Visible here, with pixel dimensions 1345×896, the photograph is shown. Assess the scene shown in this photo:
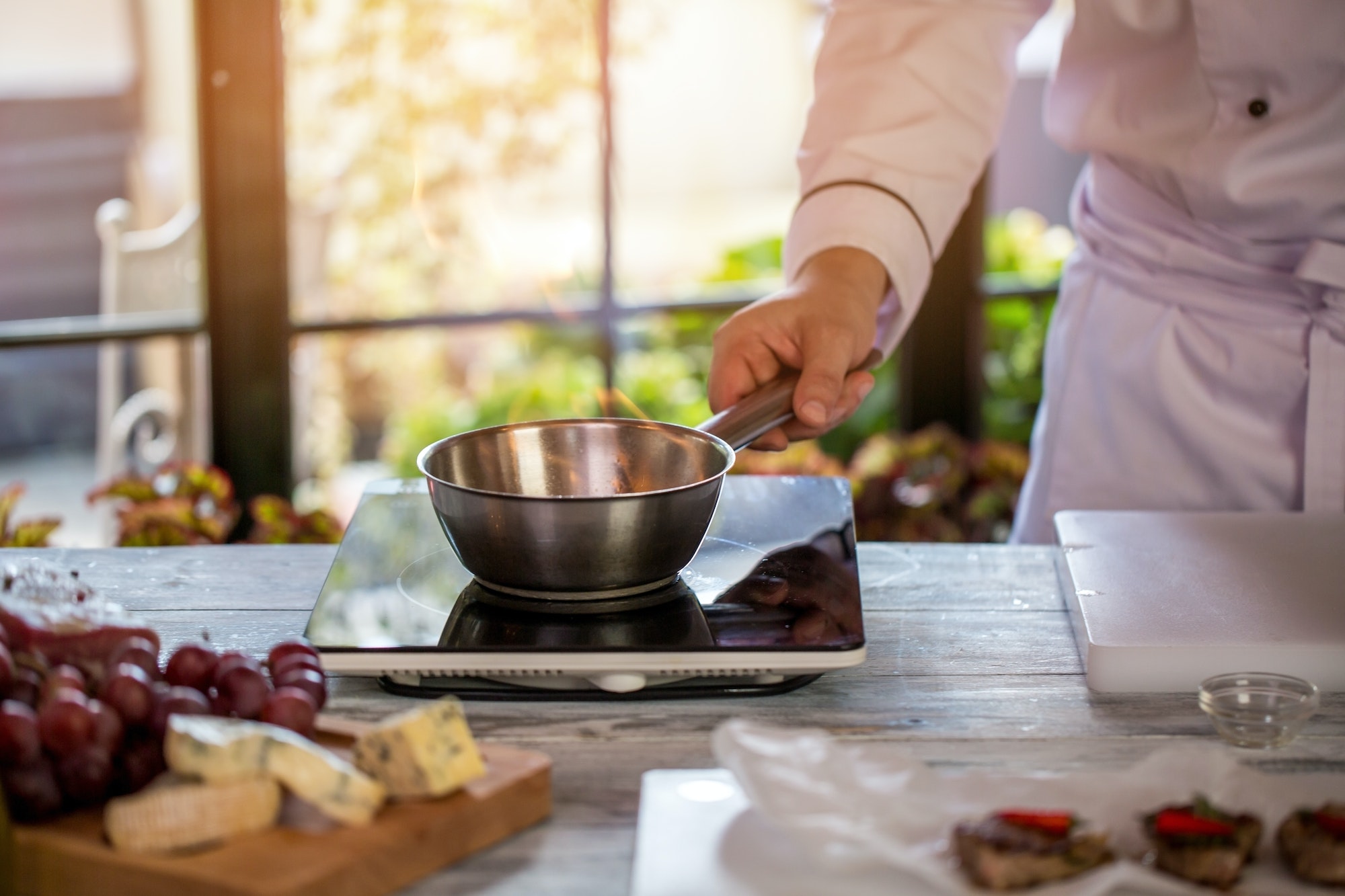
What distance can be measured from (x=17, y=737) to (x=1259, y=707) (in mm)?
674

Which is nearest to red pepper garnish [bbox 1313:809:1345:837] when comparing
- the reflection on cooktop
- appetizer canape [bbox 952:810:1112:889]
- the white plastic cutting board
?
appetizer canape [bbox 952:810:1112:889]

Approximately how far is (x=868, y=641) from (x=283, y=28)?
170 cm

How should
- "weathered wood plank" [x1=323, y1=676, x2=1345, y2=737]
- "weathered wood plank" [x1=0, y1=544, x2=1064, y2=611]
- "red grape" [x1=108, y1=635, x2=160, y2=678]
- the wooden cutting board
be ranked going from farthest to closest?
"weathered wood plank" [x1=0, y1=544, x2=1064, y2=611], "weathered wood plank" [x1=323, y1=676, x2=1345, y2=737], "red grape" [x1=108, y1=635, x2=160, y2=678], the wooden cutting board

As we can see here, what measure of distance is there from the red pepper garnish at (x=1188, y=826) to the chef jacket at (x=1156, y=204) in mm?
763

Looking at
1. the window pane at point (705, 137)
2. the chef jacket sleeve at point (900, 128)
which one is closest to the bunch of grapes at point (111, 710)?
the chef jacket sleeve at point (900, 128)

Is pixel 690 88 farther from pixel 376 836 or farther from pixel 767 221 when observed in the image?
pixel 376 836

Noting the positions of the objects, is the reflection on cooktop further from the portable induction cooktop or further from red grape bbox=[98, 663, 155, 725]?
red grape bbox=[98, 663, 155, 725]

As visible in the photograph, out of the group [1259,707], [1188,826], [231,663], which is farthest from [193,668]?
[1259,707]

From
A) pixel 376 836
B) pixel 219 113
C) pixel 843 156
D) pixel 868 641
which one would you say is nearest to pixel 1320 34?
pixel 843 156

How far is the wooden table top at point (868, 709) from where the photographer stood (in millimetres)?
712

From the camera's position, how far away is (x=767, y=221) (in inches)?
104

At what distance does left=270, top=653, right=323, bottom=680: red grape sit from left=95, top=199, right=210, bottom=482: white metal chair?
163cm

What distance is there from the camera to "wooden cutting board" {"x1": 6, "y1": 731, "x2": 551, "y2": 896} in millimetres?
594

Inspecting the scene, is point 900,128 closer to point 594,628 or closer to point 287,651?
point 594,628
